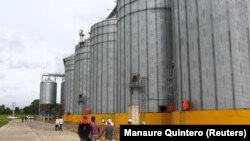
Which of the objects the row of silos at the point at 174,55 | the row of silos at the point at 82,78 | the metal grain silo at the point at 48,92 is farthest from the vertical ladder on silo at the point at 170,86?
the metal grain silo at the point at 48,92

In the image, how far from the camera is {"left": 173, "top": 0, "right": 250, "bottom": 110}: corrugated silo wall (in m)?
22.6

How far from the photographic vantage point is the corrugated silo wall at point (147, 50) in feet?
108

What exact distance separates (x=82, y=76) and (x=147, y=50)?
27442mm

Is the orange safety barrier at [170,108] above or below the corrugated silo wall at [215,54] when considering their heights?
below

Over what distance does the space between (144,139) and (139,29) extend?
27.7 m

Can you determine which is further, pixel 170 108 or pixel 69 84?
pixel 69 84

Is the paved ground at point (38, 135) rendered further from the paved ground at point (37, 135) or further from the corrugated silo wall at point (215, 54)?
the corrugated silo wall at point (215, 54)

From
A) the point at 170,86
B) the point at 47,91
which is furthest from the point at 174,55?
the point at 47,91

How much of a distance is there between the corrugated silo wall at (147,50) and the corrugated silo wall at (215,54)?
610cm


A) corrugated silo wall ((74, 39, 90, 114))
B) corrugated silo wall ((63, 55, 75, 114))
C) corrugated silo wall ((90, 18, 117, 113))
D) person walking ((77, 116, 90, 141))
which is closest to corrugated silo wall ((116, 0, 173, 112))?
corrugated silo wall ((90, 18, 117, 113))

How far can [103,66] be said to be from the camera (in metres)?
48.3

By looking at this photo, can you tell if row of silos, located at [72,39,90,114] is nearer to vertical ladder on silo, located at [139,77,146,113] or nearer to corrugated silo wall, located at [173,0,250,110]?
vertical ladder on silo, located at [139,77,146,113]

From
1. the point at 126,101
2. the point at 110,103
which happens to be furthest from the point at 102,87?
the point at 126,101

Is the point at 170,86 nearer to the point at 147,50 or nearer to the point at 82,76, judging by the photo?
the point at 147,50
